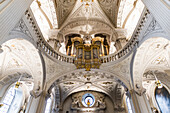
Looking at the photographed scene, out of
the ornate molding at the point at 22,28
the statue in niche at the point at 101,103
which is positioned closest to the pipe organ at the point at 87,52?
the ornate molding at the point at 22,28

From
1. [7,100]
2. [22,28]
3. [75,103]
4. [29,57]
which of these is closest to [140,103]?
[75,103]

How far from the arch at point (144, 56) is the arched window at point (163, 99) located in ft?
9.17

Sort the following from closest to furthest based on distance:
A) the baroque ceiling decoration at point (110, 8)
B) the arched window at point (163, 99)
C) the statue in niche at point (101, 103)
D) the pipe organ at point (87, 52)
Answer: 1. the pipe organ at point (87, 52)
2. the arched window at point (163, 99)
3. the statue in niche at point (101, 103)
4. the baroque ceiling decoration at point (110, 8)

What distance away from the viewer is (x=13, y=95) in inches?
406

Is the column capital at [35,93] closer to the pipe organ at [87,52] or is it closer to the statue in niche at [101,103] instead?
the pipe organ at [87,52]

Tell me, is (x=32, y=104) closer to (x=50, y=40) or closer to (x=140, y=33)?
(x=50, y=40)

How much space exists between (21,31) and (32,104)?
404 centimetres

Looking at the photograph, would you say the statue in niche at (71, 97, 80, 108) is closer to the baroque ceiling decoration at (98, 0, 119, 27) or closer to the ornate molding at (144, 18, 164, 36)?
the baroque ceiling decoration at (98, 0, 119, 27)

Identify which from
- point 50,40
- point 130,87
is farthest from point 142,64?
point 50,40

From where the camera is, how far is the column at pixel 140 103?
6578 millimetres

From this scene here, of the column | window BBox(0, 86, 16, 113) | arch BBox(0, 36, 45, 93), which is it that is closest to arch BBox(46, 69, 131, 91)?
arch BBox(0, 36, 45, 93)

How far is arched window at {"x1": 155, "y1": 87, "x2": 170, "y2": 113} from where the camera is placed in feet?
29.2

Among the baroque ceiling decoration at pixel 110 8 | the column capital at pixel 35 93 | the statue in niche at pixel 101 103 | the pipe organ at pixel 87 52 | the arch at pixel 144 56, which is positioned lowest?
the column capital at pixel 35 93

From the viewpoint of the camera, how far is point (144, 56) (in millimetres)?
7629
